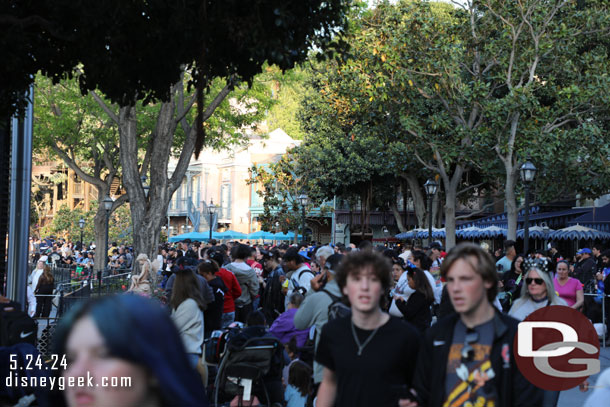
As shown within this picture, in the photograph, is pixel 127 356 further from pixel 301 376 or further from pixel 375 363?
pixel 301 376

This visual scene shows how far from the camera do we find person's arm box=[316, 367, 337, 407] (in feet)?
14.3

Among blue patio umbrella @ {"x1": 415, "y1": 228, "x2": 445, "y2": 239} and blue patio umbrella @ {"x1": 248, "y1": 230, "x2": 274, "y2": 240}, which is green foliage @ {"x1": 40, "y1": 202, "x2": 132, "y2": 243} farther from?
blue patio umbrella @ {"x1": 415, "y1": 228, "x2": 445, "y2": 239}

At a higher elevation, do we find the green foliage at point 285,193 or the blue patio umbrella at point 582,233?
the green foliage at point 285,193

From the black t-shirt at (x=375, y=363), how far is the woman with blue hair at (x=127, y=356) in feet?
8.40

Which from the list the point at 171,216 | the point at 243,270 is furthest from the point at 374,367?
the point at 171,216

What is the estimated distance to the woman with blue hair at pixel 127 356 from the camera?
1562mm

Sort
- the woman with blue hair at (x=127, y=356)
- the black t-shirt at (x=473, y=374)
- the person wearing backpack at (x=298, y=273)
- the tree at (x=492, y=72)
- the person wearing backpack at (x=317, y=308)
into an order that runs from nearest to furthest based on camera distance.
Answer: the woman with blue hair at (x=127, y=356)
the black t-shirt at (x=473, y=374)
the person wearing backpack at (x=317, y=308)
the person wearing backpack at (x=298, y=273)
the tree at (x=492, y=72)

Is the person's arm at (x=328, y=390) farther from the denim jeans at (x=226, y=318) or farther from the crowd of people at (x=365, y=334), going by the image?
the denim jeans at (x=226, y=318)

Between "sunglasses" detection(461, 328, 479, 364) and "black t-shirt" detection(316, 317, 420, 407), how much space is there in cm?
39

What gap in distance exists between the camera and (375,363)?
412 cm

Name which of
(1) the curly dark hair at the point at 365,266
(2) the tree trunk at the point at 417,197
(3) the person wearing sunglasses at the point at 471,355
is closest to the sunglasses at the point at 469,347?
(3) the person wearing sunglasses at the point at 471,355

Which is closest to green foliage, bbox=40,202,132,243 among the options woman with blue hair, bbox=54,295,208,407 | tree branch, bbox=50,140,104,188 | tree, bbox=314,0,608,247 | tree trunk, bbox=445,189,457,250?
tree branch, bbox=50,140,104,188

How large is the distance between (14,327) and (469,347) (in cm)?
387

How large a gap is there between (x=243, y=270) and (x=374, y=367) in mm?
8351
